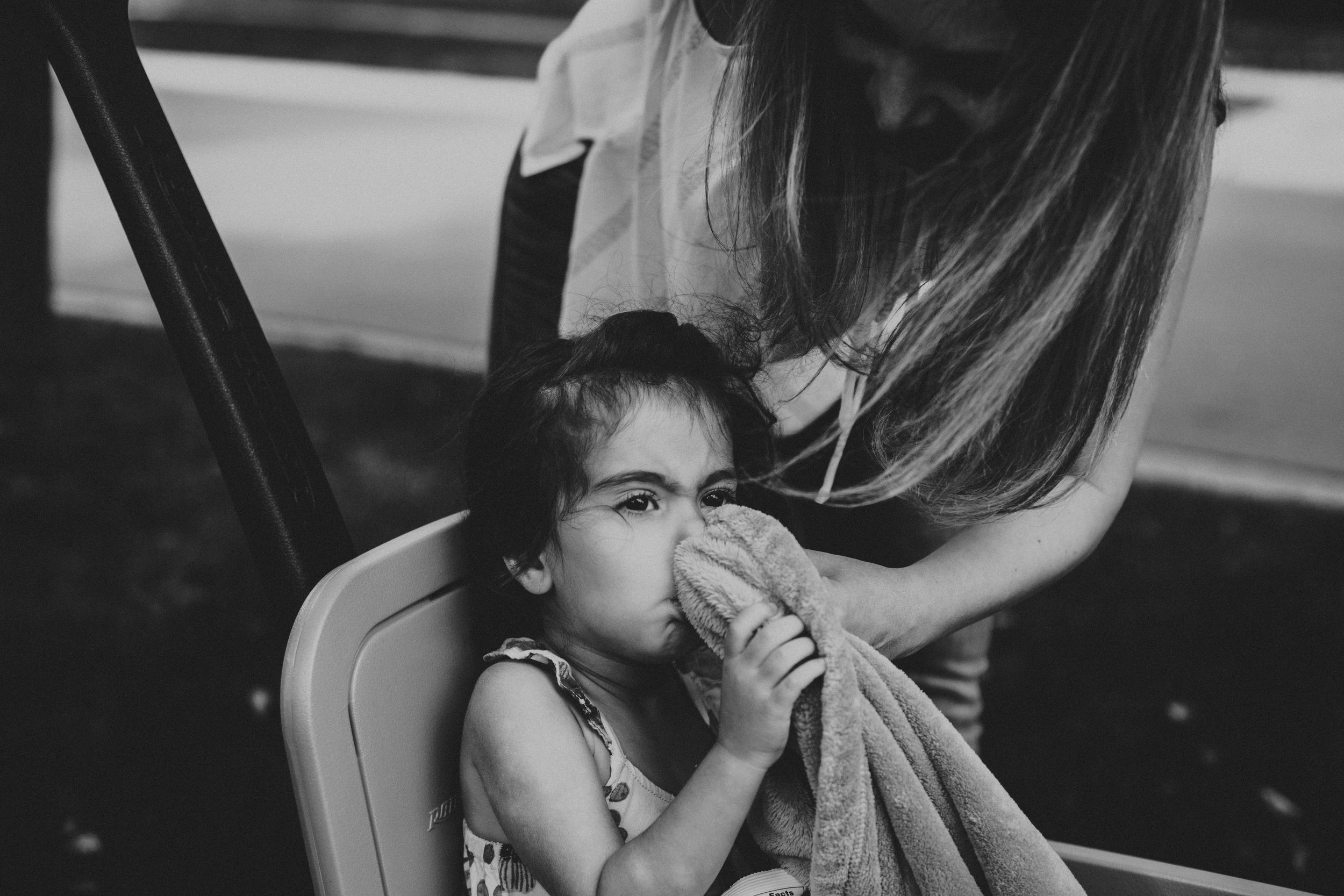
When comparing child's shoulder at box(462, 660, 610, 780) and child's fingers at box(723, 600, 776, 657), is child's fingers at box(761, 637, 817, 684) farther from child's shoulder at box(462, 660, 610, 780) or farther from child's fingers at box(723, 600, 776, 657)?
child's shoulder at box(462, 660, 610, 780)

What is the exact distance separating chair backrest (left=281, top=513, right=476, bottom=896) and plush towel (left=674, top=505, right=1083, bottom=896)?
0.73 feet

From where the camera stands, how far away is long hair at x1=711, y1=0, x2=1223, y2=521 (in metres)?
0.96

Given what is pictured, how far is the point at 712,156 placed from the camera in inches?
51.8

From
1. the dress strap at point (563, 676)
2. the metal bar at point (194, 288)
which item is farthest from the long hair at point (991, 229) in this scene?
the metal bar at point (194, 288)

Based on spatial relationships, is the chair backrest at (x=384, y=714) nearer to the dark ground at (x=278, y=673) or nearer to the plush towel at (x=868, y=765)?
the plush towel at (x=868, y=765)

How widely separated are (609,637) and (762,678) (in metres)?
0.20

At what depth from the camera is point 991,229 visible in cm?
99

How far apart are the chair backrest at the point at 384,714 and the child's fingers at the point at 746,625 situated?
10.9 inches

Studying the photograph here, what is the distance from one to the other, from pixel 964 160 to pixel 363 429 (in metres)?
3.15

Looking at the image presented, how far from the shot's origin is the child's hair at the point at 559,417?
44.5 inches

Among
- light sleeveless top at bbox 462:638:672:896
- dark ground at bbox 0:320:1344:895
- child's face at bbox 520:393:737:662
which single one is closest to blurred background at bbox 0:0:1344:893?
dark ground at bbox 0:320:1344:895

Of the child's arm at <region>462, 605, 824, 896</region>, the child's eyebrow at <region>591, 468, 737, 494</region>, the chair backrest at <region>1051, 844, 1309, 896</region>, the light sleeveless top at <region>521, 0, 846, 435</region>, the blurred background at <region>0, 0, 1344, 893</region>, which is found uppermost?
the light sleeveless top at <region>521, 0, 846, 435</region>

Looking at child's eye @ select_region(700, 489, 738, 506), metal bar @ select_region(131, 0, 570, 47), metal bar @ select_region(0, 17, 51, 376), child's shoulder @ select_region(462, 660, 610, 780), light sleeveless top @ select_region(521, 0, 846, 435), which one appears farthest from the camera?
metal bar @ select_region(131, 0, 570, 47)

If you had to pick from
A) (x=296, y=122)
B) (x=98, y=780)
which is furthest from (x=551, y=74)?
(x=296, y=122)
